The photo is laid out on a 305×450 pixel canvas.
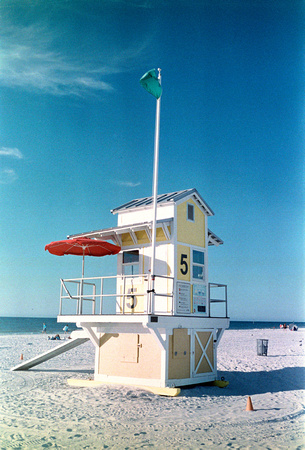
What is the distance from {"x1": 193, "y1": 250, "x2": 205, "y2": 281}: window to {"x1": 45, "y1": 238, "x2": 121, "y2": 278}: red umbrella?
2.70 meters

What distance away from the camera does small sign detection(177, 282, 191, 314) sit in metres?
14.1

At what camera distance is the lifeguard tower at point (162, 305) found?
44.1ft

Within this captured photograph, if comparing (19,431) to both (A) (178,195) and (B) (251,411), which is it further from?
(A) (178,195)

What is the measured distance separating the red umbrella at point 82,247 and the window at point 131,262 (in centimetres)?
65

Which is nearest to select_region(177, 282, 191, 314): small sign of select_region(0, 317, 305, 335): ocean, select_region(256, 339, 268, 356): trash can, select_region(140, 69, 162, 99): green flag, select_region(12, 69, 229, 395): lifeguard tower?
select_region(12, 69, 229, 395): lifeguard tower

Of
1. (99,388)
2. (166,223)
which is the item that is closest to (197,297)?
(166,223)

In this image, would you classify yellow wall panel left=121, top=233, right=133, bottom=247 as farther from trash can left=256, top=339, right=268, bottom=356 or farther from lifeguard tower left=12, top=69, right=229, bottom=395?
trash can left=256, top=339, right=268, bottom=356

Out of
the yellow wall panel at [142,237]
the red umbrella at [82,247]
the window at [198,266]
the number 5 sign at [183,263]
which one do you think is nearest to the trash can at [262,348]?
the window at [198,266]

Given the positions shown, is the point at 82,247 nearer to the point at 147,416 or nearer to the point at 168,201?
the point at 168,201

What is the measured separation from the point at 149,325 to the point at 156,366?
1890 mm

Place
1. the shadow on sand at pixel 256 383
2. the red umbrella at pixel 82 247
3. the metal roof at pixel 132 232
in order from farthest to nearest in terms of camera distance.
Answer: the metal roof at pixel 132 232, the red umbrella at pixel 82 247, the shadow on sand at pixel 256 383

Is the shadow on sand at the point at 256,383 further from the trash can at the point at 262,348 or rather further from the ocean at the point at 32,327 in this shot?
the ocean at the point at 32,327

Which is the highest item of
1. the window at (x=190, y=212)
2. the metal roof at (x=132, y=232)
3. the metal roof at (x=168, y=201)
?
the metal roof at (x=168, y=201)

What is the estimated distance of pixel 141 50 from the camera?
12.1 meters
